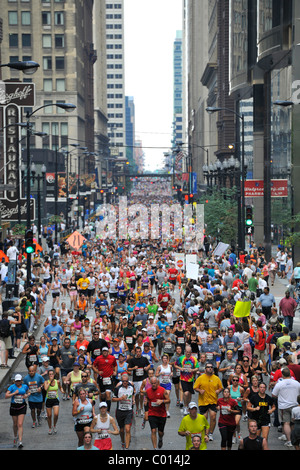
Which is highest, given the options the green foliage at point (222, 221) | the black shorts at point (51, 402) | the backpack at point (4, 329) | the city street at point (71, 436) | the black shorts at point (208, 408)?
the green foliage at point (222, 221)

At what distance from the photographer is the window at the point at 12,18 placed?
352 feet

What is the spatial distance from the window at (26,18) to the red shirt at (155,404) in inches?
3968

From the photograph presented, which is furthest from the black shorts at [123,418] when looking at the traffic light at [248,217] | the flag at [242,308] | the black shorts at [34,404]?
the traffic light at [248,217]

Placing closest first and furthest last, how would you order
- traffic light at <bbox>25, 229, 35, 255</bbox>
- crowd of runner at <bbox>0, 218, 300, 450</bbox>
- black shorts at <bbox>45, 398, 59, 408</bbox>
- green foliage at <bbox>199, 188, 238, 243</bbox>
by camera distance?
1. crowd of runner at <bbox>0, 218, 300, 450</bbox>
2. black shorts at <bbox>45, 398, 59, 408</bbox>
3. traffic light at <bbox>25, 229, 35, 255</bbox>
4. green foliage at <bbox>199, 188, 238, 243</bbox>

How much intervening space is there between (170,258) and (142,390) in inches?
992

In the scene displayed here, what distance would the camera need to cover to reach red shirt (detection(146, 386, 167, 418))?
1332 cm

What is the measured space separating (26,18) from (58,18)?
4.34 meters

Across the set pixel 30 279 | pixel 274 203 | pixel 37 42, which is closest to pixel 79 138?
pixel 37 42

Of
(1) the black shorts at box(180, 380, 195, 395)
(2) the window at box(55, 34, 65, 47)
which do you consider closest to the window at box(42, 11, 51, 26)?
(2) the window at box(55, 34, 65, 47)

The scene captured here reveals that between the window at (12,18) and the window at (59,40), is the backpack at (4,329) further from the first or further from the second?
the window at (59,40)

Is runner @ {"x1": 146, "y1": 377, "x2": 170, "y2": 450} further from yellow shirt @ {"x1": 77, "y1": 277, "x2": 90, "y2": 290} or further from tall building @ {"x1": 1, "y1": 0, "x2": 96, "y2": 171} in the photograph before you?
tall building @ {"x1": 1, "y1": 0, "x2": 96, "y2": 171}

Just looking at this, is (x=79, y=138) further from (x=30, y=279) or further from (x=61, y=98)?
(x=30, y=279)

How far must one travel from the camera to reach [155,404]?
43.6 feet

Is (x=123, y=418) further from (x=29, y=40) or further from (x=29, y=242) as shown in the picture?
(x=29, y=40)
